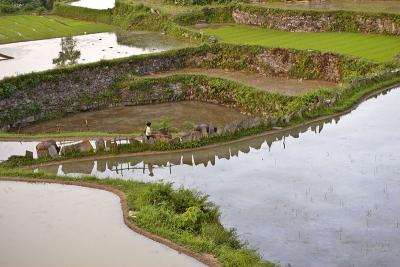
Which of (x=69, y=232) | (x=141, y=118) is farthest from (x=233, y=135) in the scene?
(x=141, y=118)

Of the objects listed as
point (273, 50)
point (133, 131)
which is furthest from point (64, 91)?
point (273, 50)

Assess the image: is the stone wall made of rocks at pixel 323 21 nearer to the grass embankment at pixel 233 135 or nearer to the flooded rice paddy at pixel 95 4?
the grass embankment at pixel 233 135

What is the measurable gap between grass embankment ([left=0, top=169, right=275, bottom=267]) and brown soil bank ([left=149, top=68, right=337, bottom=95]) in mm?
14316

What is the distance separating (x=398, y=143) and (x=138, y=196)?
30.7ft

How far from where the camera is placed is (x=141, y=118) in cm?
3183

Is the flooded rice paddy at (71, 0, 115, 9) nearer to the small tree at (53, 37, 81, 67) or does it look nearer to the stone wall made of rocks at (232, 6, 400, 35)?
the stone wall made of rocks at (232, 6, 400, 35)

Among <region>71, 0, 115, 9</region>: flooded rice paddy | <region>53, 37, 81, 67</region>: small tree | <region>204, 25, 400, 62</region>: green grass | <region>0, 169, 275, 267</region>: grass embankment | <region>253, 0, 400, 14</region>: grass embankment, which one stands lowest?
<region>0, 169, 275, 267</region>: grass embankment

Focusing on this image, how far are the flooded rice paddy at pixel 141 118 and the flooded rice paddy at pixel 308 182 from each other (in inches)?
285

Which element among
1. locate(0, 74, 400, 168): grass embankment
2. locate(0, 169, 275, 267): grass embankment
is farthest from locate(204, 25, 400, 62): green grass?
locate(0, 169, 275, 267): grass embankment

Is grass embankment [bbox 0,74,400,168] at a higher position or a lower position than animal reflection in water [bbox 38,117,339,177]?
higher

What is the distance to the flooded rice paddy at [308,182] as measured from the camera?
50.2ft

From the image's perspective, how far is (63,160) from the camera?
22062 mm

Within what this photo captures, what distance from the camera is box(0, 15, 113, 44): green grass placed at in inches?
1987

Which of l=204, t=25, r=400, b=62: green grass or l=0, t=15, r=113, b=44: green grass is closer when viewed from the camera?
l=204, t=25, r=400, b=62: green grass
